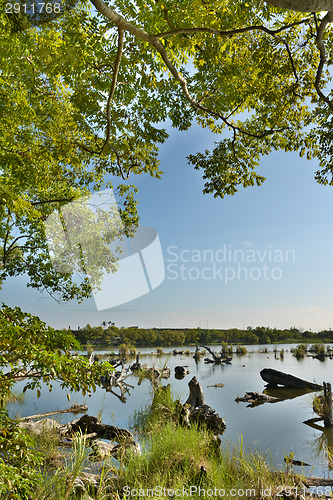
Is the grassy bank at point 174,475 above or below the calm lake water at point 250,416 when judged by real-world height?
above

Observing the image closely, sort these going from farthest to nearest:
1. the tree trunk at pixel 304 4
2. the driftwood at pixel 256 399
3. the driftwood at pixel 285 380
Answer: the driftwood at pixel 285 380, the driftwood at pixel 256 399, the tree trunk at pixel 304 4

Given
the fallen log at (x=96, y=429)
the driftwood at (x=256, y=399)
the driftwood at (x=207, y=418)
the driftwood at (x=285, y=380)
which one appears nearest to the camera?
the fallen log at (x=96, y=429)

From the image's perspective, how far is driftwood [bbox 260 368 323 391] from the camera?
11.8 meters

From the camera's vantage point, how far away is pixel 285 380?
1249cm

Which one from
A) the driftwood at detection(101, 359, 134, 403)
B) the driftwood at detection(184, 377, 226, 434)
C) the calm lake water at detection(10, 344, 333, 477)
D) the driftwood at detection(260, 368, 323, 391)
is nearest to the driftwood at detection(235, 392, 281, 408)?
the calm lake water at detection(10, 344, 333, 477)

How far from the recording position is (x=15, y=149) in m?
7.54

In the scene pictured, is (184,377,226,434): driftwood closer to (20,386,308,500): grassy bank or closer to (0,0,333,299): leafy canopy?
(20,386,308,500): grassy bank

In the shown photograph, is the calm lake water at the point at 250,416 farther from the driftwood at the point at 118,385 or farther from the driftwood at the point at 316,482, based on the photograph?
the driftwood at the point at 316,482

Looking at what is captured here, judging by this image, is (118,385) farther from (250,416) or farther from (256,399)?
(250,416)

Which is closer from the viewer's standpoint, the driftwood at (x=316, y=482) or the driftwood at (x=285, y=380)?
the driftwood at (x=316, y=482)

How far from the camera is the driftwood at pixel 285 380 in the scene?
466 inches

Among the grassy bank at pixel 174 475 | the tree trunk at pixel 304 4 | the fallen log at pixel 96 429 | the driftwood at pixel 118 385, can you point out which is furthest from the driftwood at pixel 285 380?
the tree trunk at pixel 304 4

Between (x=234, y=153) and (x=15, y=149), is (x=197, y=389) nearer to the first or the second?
(x=234, y=153)

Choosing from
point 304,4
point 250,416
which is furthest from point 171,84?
point 250,416
